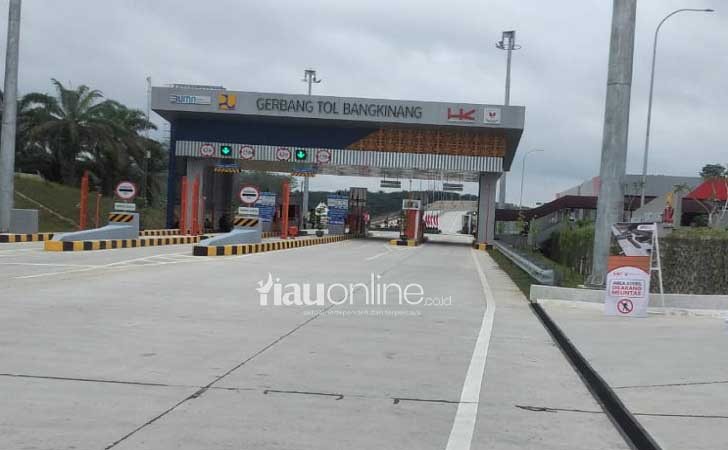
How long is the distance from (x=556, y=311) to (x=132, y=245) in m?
18.6

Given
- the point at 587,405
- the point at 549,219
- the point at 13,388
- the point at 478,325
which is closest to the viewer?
the point at 13,388

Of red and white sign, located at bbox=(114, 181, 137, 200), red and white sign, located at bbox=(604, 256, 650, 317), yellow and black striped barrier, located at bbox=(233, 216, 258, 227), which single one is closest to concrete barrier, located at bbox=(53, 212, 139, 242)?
red and white sign, located at bbox=(114, 181, 137, 200)

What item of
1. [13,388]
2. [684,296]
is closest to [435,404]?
[13,388]

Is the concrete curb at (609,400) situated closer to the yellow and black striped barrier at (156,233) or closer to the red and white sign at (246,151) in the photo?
the yellow and black striped barrier at (156,233)

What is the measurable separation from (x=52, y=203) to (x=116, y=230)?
1607cm

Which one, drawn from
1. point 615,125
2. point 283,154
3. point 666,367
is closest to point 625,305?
point 615,125

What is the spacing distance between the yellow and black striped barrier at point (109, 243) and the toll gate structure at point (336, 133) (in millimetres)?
11117

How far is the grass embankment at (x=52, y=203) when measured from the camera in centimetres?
3869

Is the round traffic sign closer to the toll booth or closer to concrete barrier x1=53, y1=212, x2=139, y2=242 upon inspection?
concrete barrier x1=53, y1=212, x2=139, y2=242

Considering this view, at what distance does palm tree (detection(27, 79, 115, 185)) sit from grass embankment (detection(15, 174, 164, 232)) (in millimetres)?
3473

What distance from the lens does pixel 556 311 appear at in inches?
503

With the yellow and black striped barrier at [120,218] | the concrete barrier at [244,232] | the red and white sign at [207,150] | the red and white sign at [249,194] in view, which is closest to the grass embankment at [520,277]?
the concrete barrier at [244,232]

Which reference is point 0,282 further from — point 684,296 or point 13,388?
point 684,296

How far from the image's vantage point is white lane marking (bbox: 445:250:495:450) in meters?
5.35
